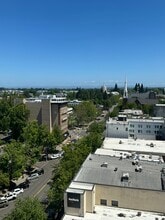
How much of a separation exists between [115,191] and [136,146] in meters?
22.2

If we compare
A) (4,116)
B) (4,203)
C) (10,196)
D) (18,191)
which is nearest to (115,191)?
(4,203)

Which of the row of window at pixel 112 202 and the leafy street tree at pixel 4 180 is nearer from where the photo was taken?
the row of window at pixel 112 202

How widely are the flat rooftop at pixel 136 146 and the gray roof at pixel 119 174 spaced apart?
33.2ft

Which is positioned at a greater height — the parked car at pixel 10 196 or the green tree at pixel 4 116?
the green tree at pixel 4 116

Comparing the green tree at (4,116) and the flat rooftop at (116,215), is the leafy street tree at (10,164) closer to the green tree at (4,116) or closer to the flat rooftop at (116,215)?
the flat rooftop at (116,215)

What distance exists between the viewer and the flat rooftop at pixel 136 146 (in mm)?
44531

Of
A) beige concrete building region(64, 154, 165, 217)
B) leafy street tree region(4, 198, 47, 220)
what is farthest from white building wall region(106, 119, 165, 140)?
leafy street tree region(4, 198, 47, 220)

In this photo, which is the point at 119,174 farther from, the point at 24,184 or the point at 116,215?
the point at 24,184

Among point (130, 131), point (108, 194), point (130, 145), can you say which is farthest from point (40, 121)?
point (108, 194)

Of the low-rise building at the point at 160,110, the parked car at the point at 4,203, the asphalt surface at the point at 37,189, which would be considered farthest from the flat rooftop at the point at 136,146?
the low-rise building at the point at 160,110

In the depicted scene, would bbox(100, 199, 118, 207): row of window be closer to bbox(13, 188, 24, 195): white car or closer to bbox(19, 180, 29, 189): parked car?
bbox(13, 188, 24, 195): white car

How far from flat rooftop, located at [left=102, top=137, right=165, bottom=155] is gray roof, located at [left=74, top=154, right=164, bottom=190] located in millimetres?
10133

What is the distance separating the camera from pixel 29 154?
46.1m

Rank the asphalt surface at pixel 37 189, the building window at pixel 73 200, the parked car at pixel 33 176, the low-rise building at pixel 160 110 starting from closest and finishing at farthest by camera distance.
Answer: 1. the building window at pixel 73 200
2. the asphalt surface at pixel 37 189
3. the parked car at pixel 33 176
4. the low-rise building at pixel 160 110
